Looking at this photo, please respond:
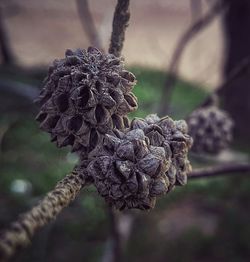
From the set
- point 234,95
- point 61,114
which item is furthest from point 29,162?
point 61,114

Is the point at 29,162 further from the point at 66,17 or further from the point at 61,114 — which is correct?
the point at 66,17

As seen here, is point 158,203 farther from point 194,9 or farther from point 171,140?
point 171,140

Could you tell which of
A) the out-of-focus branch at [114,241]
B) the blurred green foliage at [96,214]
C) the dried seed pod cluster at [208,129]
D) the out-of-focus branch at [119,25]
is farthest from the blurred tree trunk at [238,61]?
the out-of-focus branch at [119,25]

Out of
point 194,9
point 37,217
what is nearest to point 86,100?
point 37,217

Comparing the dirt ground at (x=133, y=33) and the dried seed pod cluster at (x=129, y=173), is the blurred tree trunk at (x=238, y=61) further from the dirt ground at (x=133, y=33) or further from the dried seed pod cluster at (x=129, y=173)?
the dirt ground at (x=133, y=33)

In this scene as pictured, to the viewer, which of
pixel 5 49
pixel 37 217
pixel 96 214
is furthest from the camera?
pixel 5 49

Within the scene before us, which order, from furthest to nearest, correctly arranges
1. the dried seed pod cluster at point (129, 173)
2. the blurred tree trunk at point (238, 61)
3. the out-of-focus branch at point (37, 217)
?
the blurred tree trunk at point (238, 61), the dried seed pod cluster at point (129, 173), the out-of-focus branch at point (37, 217)
